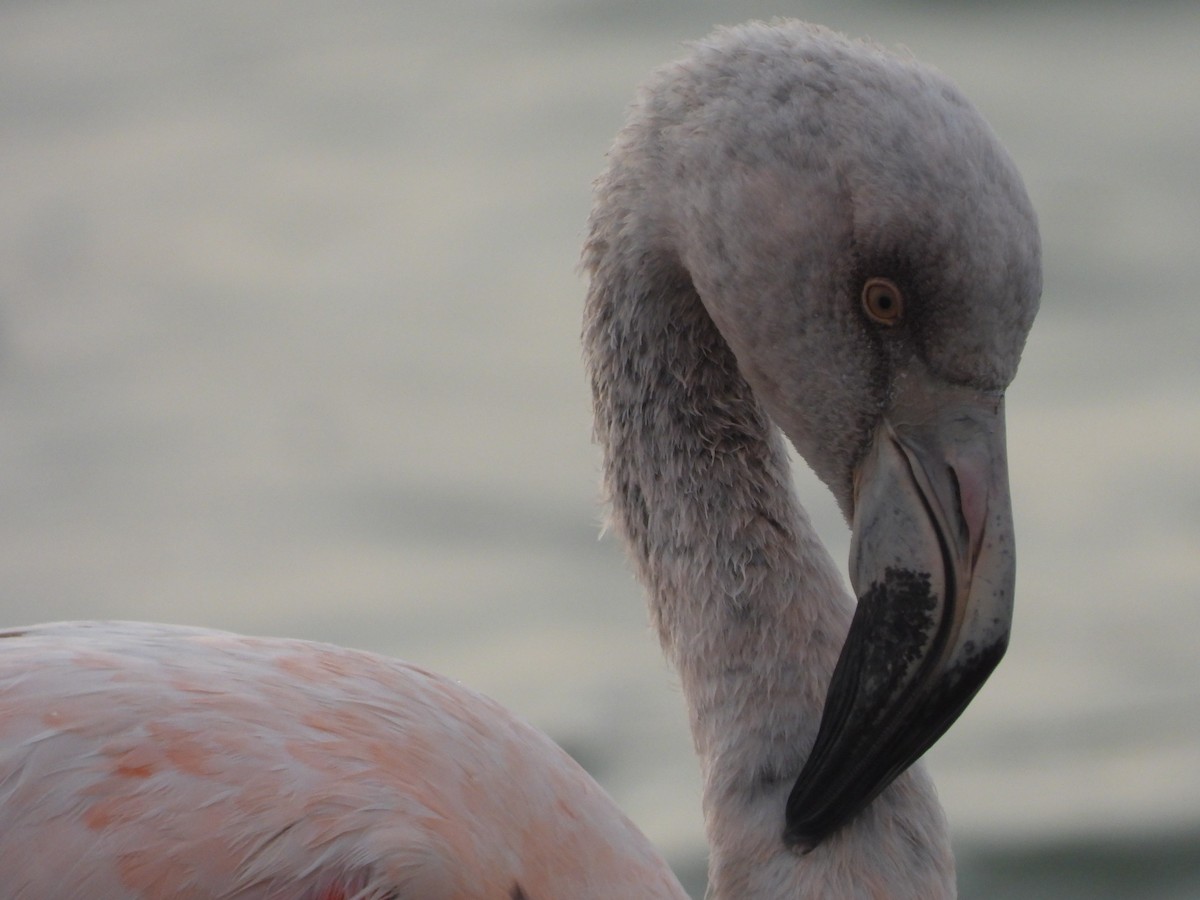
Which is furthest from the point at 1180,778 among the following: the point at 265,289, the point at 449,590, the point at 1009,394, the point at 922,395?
the point at 265,289

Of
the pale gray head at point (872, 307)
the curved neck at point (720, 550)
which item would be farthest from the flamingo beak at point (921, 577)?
the curved neck at point (720, 550)

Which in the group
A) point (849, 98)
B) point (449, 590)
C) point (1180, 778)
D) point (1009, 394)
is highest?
point (849, 98)

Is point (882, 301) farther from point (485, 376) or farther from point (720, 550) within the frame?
point (485, 376)

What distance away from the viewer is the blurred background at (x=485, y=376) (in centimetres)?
569

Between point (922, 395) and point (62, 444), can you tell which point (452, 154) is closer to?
point (62, 444)

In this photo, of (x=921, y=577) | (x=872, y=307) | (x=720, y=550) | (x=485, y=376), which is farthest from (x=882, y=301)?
(x=485, y=376)

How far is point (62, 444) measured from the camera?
6.54m

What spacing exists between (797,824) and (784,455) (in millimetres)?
663

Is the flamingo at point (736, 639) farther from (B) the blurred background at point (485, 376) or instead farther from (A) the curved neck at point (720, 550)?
(B) the blurred background at point (485, 376)

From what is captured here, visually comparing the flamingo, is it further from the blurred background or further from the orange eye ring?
the blurred background

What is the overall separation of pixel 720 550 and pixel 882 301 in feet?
2.03

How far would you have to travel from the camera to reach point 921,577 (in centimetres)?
280

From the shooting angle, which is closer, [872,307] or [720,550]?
[872,307]

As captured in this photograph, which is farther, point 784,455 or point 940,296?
point 784,455
